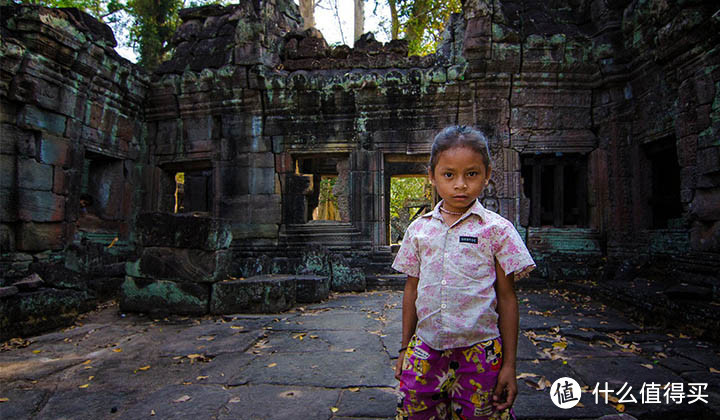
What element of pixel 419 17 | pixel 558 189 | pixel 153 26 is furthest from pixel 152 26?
pixel 558 189

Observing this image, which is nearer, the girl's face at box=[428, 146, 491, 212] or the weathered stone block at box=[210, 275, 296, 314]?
the girl's face at box=[428, 146, 491, 212]

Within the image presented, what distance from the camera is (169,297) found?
4770mm

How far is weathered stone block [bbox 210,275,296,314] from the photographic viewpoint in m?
4.79

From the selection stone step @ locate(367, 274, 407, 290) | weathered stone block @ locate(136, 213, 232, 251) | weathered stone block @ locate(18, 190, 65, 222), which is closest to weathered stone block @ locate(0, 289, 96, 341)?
weathered stone block @ locate(136, 213, 232, 251)

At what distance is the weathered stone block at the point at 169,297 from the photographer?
4.74 m

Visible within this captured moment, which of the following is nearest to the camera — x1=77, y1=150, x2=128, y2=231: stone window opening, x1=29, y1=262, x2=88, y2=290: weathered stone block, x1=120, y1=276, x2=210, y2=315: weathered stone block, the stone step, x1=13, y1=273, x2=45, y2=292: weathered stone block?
x1=13, y1=273, x2=45, y2=292: weathered stone block

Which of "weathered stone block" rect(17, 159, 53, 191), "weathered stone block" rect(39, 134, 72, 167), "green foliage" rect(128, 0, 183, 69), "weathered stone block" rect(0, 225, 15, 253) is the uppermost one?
"green foliage" rect(128, 0, 183, 69)

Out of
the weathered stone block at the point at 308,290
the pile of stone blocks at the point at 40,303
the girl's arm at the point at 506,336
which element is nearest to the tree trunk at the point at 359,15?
the weathered stone block at the point at 308,290

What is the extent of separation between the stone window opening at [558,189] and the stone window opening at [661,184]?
3.32 ft

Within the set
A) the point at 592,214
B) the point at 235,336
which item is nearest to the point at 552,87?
the point at 592,214

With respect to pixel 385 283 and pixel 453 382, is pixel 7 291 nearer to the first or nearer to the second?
pixel 453 382

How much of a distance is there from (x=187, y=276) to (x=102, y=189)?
13.3 feet

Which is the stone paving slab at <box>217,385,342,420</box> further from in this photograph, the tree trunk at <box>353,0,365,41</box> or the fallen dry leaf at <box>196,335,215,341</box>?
the tree trunk at <box>353,0,365,41</box>

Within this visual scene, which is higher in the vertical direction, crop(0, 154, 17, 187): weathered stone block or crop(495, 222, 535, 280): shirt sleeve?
crop(0, 154, 17, 187): weathered stone block
